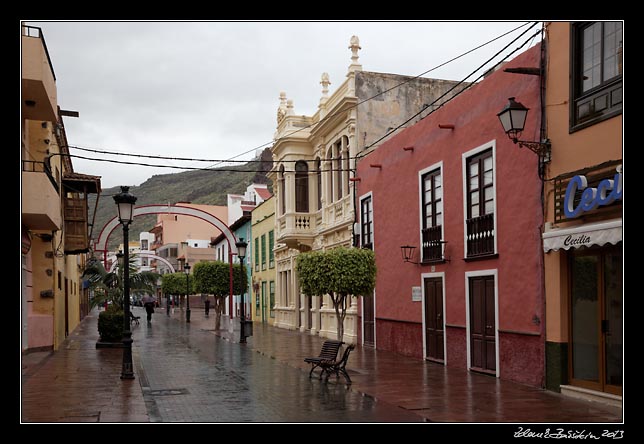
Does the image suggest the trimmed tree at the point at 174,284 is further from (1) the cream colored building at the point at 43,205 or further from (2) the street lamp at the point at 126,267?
(2) the street lamp at the point at 126,267

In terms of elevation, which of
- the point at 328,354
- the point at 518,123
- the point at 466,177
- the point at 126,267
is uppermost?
the point at 518,123

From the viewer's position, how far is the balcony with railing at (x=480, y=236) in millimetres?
14172

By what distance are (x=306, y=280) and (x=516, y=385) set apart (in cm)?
528

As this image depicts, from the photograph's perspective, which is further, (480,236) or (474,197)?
(474,197)

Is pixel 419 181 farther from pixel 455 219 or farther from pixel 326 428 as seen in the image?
pixel 326 428

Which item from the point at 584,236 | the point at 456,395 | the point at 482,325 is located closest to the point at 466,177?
the point at 482,325

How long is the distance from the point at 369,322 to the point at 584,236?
11.7m

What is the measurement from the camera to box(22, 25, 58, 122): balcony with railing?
14469mm

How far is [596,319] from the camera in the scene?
10.9 m

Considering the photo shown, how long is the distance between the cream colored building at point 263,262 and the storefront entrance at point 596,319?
24.7 metres

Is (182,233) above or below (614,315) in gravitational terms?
above

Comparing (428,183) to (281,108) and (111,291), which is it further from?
(281,108)

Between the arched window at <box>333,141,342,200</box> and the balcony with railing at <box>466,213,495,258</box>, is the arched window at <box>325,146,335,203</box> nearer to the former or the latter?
the arched window at <box>333,141,342,200</box>

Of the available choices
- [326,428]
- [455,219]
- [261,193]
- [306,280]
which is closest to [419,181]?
[455,219]
